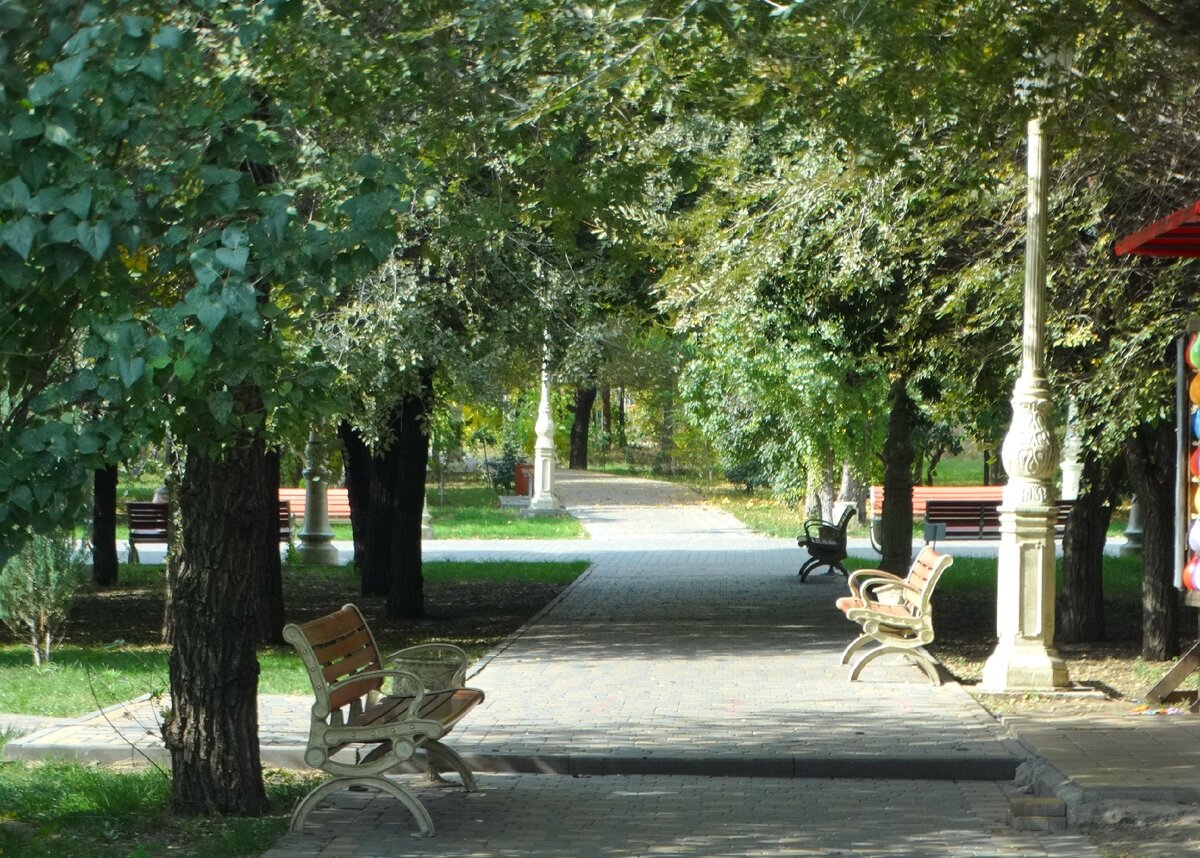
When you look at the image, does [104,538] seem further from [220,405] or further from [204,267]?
[204,267]

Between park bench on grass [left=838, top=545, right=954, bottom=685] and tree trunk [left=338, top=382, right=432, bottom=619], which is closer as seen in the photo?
park bench on grass [left=838, top=545, right=954, bottom=685]

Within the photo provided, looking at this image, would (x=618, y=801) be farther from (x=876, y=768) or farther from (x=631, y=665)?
(x=631, y=665)

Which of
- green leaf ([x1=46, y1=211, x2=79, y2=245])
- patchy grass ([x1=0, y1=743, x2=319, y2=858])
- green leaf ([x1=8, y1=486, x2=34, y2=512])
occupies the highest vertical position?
green leaf ([x1=46, y1=211, x2=79, y2=245])

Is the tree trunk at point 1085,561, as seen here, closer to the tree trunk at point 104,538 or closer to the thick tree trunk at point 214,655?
the thick tree trunk at point 214,655

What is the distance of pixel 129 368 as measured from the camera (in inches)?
169

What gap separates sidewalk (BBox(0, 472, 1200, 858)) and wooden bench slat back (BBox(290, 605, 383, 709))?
0.60 m

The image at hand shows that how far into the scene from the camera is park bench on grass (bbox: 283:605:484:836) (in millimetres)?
6945

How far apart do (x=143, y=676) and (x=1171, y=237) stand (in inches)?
326

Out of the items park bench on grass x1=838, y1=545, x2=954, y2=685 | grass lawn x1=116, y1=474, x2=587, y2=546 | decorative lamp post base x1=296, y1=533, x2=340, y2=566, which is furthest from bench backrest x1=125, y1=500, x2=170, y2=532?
park bench on grass x1=838, y1=545, x2=954, y2=685

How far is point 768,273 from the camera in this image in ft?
45.9

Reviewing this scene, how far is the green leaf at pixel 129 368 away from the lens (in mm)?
4242

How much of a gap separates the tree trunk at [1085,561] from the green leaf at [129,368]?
11.1 meters

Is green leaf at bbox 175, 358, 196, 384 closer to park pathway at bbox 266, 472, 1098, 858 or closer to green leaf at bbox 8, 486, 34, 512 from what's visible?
green leaf at bbox 8, 486, 34, 512

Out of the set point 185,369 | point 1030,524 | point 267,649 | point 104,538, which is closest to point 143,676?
point 267,649
